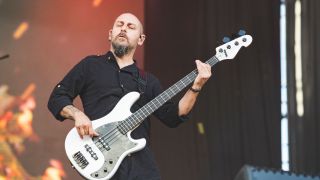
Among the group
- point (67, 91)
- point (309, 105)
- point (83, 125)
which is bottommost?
point (309, 105)

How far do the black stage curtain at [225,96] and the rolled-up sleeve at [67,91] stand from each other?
174 cm

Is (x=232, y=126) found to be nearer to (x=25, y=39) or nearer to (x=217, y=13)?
(x=217, y=13)

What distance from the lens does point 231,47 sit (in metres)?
2.40

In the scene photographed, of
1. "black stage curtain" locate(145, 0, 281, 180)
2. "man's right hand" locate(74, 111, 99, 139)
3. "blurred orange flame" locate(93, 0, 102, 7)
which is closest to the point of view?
"man's right hand" locate(74, 111, 99, 139)

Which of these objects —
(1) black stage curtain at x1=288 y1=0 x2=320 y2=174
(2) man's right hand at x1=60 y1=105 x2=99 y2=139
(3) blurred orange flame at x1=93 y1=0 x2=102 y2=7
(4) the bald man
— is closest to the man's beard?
(4) the bald man

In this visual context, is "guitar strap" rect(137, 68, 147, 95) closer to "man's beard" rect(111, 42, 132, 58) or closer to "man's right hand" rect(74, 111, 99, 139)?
"man's beard" rect(111, 42, 132, 58)

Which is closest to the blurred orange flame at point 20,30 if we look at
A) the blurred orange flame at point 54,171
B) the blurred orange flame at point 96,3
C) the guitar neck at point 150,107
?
the blurred orange flame at point 96,3

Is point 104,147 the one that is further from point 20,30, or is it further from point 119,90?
point 20,30

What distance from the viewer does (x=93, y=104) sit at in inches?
85.7

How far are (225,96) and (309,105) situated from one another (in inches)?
22.8

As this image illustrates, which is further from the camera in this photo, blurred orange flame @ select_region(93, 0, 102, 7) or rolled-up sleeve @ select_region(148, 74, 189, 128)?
blurred orange flame @ select_region(93, 0, 102, 7)

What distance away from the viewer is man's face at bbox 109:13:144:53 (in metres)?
2.27

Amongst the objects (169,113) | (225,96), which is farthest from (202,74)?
(225,96)

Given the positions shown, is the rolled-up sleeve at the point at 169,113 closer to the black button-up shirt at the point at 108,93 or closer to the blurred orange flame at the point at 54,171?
the black button-up shirt at the point at 108,93
